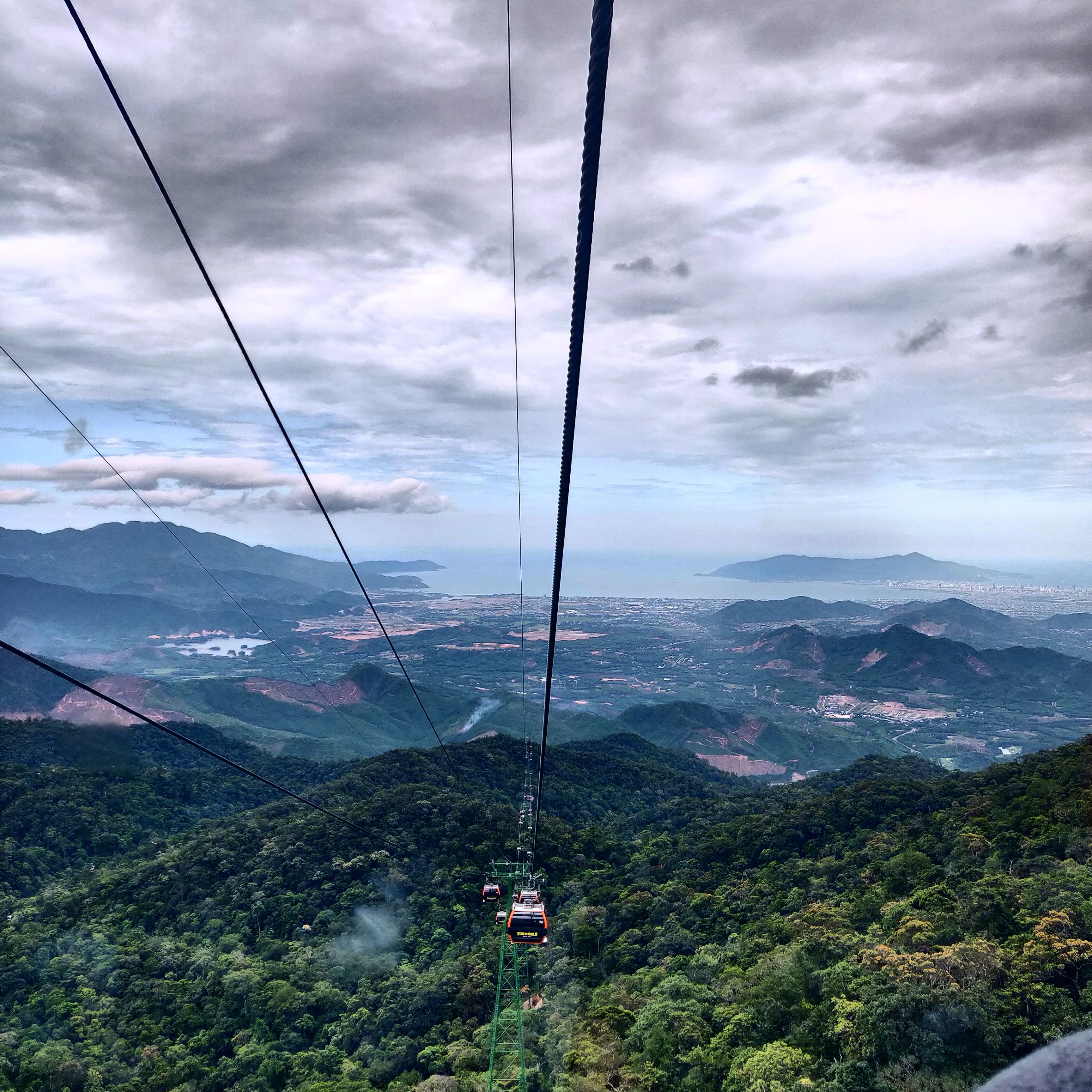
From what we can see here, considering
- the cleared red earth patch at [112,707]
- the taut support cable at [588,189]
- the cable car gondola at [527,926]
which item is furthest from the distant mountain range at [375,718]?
the taut support cable at [588,189]

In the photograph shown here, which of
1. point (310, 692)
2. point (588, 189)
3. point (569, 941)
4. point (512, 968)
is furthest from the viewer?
point (310, 692)

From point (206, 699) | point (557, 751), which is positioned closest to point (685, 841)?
point (557, 751)

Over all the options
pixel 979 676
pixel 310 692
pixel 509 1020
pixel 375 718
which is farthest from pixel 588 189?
pixel 979 676

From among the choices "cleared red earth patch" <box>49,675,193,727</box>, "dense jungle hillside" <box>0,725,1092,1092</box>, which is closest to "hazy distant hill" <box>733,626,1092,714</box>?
"dense jungle hillside" <box>0,725,1092,1092</box>

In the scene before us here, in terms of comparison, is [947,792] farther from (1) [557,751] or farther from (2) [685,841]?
(1) [557,751]

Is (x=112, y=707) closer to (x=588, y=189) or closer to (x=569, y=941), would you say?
(x=569, y=941)

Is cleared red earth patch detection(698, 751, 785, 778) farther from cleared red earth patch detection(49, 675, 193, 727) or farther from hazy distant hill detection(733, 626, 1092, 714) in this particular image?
cleared red earth patch detection(49, 675, 193, 727)
